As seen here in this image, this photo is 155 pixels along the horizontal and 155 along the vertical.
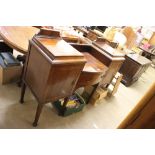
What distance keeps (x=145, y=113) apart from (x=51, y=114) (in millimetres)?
1657

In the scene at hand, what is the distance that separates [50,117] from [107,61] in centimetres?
102

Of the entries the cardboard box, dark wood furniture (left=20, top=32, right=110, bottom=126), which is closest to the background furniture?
dark wood furniture (left=20, top=32, right=110, bottom=126)

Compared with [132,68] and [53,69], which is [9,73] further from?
[132,68]

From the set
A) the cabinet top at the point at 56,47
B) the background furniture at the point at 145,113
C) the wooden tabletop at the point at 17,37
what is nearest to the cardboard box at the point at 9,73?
the wooden tabletop at the point at 17,37

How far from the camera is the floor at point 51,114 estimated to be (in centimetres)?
190

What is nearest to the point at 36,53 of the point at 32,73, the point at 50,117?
the point at 32,73

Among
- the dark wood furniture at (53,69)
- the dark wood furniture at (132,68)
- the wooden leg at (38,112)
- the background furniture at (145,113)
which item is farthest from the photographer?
the dark wood furniture at (132,68)

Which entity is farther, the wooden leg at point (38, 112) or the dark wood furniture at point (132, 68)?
the dark wood furniture at point (132, 68)

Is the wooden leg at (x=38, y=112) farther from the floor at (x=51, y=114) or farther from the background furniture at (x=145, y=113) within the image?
the background furniture at (x=145, y=113)

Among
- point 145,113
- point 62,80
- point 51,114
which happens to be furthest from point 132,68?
point 145,113

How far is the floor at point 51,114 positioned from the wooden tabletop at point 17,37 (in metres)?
0.66

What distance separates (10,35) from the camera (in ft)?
6.58

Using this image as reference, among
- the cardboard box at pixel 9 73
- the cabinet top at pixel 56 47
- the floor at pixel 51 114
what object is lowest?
the floor at pixel 51 114
